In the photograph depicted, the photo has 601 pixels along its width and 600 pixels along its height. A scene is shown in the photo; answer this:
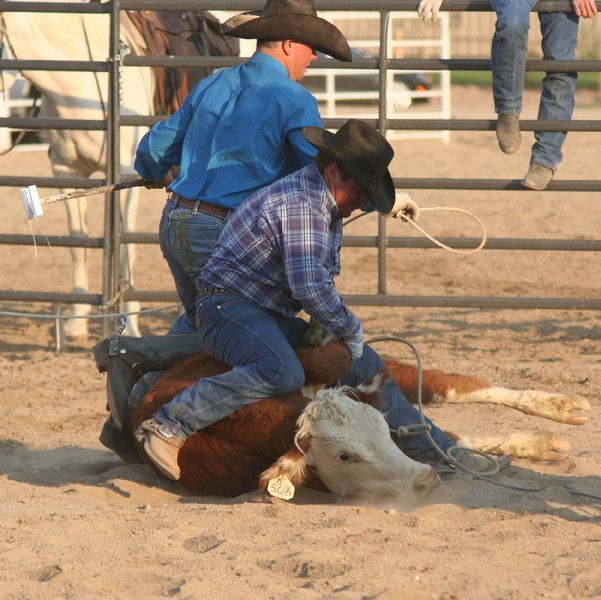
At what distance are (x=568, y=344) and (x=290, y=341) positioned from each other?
2802mm

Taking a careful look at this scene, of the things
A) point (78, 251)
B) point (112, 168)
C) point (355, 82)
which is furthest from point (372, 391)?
point (355, 82)

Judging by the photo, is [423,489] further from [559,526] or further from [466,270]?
[466,270]

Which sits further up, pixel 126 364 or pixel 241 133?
pixel 241 133

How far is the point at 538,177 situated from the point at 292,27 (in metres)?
2.12

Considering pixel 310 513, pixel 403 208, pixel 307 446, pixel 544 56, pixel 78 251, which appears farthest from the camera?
pixel 78 251

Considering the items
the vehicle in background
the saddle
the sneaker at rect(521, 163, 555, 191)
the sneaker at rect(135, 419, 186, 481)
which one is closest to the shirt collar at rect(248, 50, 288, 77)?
the sneaker at rect(135, 419, 186, 481)

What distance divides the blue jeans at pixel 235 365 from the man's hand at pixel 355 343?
0.64 feet

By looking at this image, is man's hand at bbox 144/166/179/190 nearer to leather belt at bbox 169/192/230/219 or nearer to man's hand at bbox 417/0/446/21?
leather belt at bbox 169/192/230/219

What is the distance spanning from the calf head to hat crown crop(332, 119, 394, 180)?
729mm

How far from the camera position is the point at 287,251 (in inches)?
145

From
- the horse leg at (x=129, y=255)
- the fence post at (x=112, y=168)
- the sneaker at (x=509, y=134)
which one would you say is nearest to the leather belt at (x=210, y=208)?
the sneaker at (x=509, y=134)

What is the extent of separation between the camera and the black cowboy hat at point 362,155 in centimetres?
365

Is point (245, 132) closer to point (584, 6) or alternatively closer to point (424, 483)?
point (424, 483)

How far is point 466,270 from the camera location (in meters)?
8.41
